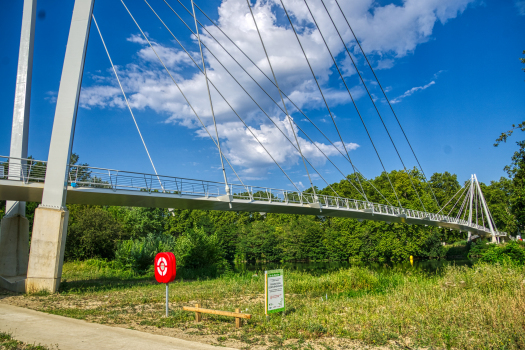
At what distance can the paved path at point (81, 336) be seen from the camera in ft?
18.9

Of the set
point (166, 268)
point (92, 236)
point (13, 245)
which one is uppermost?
point (92, 236)

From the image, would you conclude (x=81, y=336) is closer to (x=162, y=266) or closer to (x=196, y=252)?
(x=162, y=266)

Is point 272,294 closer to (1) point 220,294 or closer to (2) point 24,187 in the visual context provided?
(1) point 220,294

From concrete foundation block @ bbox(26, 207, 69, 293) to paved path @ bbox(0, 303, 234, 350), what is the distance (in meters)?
5.92

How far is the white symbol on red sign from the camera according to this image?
29.7 ft

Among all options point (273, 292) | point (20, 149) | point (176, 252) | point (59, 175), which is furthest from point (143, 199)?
point (176, 252)

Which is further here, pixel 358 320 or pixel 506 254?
pixel 506 254

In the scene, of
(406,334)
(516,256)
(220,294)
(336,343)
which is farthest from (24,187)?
(516,256)

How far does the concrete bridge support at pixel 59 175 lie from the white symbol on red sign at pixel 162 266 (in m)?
7.07

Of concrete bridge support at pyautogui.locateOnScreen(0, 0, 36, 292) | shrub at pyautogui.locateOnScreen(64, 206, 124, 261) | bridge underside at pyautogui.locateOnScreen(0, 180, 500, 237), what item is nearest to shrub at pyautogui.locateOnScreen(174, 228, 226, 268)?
bridge underside at pyautogui.locateOnScreen(0, 180, 500, 237)

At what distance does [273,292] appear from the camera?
801 centimetres

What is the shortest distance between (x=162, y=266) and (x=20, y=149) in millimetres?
13544

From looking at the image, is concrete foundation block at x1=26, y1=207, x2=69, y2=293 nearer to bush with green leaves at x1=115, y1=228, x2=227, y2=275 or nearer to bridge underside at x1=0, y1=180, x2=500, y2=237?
bridge underside at x1=0, y1=180, x2=500, y2=237

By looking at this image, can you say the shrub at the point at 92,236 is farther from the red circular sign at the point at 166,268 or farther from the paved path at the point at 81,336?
the red circular sign at the point at 166,268
